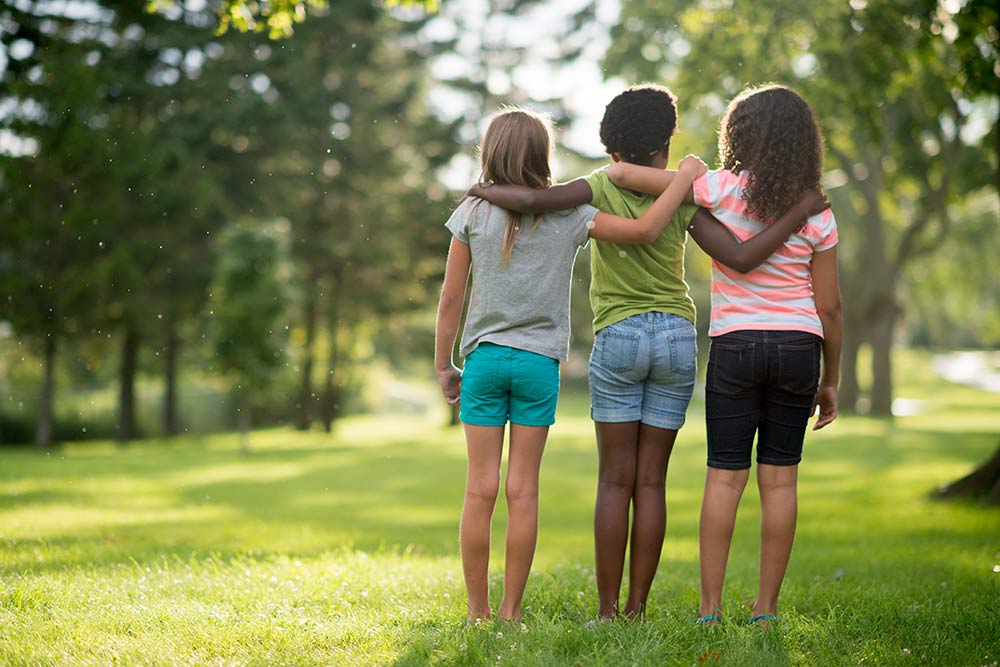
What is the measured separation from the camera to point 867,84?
10570 mm

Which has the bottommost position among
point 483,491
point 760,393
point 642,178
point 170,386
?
point 170,386

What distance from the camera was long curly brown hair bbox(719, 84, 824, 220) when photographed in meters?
3.63

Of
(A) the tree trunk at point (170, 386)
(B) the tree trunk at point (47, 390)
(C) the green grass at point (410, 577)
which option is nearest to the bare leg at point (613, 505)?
(C) the green grass at point (410, 577)

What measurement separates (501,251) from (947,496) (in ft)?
23.9

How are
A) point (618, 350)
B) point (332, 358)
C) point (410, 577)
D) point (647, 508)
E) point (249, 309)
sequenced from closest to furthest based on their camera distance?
point (618, 350)
point (647, 508)
point (410, 577)
point (249, 309)
point (332, 358)

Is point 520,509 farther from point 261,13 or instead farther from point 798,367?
point 261,13

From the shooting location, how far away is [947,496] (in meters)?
9.30

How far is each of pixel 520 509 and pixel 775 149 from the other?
164cm

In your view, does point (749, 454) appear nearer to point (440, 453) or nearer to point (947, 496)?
point (947, 496)

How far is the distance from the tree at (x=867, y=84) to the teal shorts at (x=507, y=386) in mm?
6095

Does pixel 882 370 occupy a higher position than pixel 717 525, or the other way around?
pixel 717 525

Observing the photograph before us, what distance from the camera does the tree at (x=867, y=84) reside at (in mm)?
9711

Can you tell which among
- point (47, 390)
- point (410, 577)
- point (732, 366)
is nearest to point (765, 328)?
point (732, 366)

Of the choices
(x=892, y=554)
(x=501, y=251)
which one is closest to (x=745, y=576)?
(x=892, y=554)
